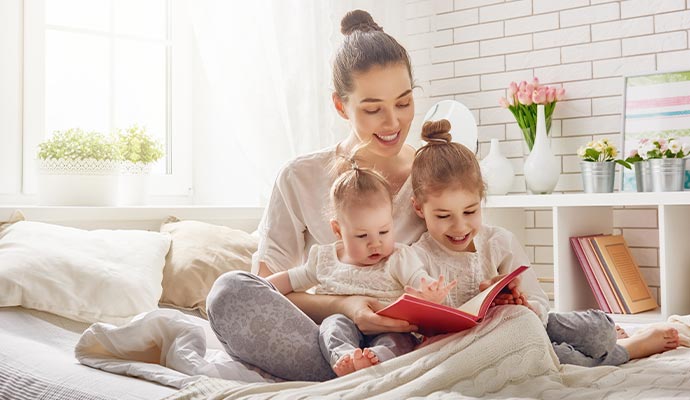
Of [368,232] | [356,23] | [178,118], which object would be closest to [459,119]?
[178,118]

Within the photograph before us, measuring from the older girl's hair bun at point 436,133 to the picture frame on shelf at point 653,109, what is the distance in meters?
1.74

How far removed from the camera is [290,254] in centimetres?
202

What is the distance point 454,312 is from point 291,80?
2.15 metres

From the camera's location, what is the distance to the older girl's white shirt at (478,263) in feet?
5.46

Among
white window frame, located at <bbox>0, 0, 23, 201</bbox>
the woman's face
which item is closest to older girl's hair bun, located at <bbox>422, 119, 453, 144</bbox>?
the woman's face

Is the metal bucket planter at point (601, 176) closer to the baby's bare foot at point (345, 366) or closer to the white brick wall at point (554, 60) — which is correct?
the white brick wall at point (554, 60)

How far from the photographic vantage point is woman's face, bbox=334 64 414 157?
182cm

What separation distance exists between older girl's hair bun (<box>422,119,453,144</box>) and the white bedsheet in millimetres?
735

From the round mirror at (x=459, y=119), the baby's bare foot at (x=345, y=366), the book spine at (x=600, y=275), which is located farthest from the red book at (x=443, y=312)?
the round mirror at (x=459, y=119)

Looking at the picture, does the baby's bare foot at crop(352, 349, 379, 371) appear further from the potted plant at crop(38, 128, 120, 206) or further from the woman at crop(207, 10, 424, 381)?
the potted plant at crop(38, 128, 120, 206)

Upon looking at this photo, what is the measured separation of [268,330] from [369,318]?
191mm

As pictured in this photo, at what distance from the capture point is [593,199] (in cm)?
303

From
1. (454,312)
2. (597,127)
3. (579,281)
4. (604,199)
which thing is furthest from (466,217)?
(597,127)

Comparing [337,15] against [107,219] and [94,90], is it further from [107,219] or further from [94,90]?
[107,219]
